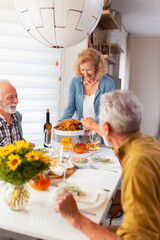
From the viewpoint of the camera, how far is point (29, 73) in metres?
3.16

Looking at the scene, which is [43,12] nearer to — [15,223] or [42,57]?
[15,223]

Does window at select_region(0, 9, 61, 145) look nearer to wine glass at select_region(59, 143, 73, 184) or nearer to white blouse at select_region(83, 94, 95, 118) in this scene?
white blouse at select_region(83, 94, 95, 118)

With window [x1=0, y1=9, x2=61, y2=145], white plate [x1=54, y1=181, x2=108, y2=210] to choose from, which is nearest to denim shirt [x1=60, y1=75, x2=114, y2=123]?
window [x1=0, y1=9, x2=61, y2=145]

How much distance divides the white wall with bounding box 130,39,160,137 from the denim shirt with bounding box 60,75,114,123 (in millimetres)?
4440

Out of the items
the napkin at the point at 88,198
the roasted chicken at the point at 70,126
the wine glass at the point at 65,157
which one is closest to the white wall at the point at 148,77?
the roasted chicken at the point at 70,126

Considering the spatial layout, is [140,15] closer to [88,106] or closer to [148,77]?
[148,77]

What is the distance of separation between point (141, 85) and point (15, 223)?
21.1ft

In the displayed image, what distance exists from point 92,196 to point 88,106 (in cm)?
144

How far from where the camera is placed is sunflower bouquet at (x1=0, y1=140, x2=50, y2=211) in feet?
3.20

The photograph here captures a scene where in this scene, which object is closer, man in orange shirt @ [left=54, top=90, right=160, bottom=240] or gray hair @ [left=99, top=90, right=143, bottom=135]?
man in orange shirt @ [left=54, top=90, right=160, bottom=240]

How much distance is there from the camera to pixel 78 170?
1599 mm

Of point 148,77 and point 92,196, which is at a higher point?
point 148,77

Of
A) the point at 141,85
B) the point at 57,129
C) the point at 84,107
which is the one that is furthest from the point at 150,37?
the point at 57,129

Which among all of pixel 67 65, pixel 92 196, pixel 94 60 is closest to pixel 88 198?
pixel 92 196
